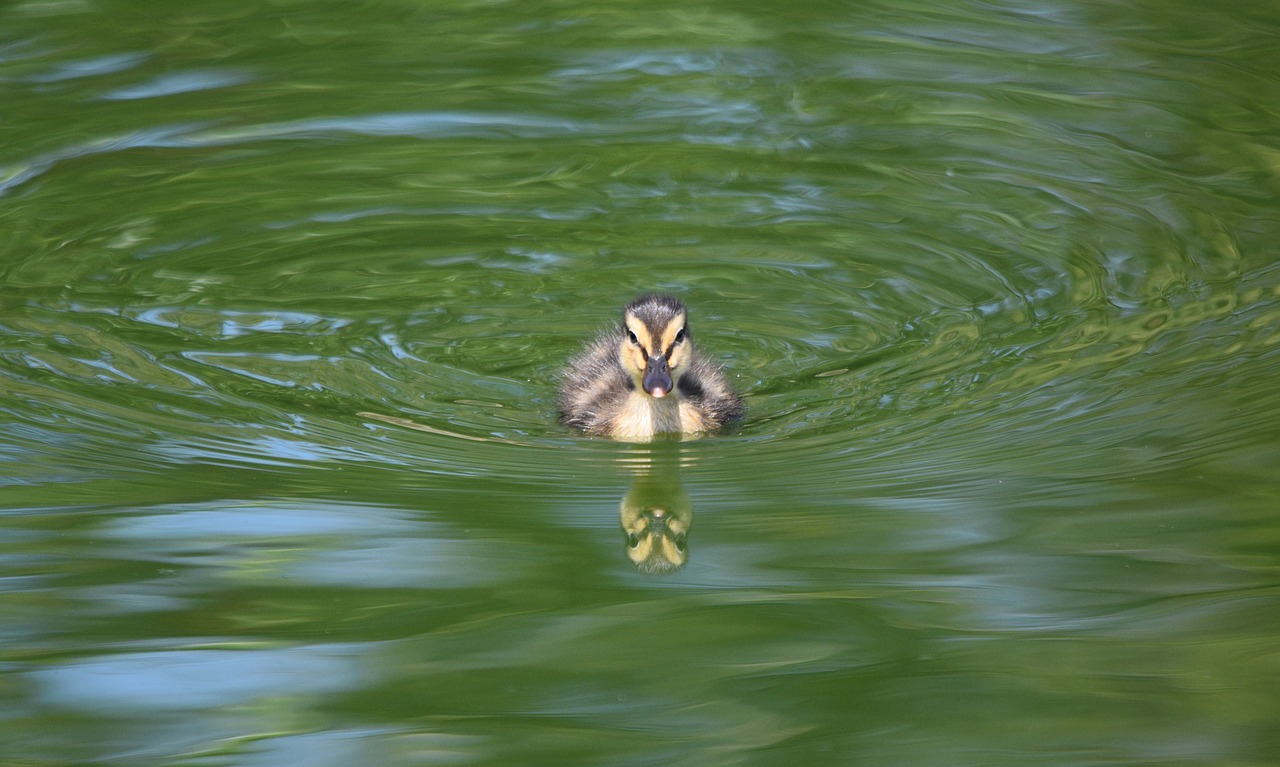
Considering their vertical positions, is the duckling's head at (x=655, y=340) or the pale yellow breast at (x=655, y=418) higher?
the duckling's head at (x=655, y=340)

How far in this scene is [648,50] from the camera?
34.6ft

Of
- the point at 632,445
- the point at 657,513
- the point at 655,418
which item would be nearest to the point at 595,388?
the point at 655,418

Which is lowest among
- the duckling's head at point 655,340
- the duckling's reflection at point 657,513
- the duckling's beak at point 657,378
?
the duckling's reflection at point 657,513

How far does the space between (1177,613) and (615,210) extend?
4.75m

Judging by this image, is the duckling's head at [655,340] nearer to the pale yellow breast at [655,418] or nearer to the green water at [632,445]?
the pale yellow breast at [655,418]

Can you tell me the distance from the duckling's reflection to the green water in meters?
0.04

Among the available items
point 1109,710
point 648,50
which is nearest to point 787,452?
point 1109,710

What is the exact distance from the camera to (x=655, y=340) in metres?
6.53

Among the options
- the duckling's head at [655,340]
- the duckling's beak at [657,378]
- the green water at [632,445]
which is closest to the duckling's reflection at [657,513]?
the green water at [632,445]

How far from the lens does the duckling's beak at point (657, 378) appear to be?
629 cm

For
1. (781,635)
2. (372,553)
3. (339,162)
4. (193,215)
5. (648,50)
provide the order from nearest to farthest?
1. (781,635)
2. (372,553)
3. (193,215)
4. (339,162)
5. (648,50)

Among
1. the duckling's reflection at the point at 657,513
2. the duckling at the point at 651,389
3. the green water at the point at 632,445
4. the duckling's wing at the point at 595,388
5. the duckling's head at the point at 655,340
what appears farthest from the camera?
the duckling's wing at the point at 595,388

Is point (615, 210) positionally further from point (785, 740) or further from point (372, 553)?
point (785, 740)

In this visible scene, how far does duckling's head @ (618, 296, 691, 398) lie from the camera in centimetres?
643
